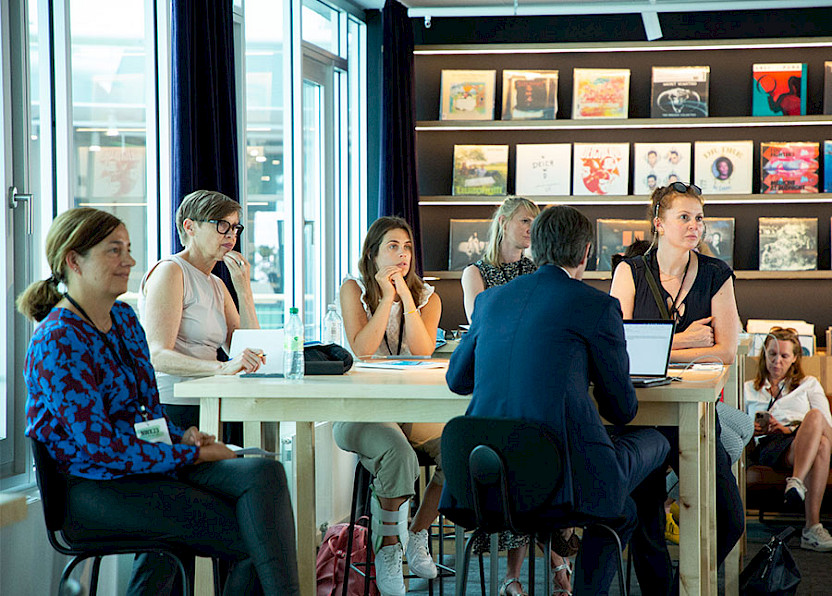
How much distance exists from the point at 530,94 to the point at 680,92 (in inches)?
35.8

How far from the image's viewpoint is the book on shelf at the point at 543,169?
624cm

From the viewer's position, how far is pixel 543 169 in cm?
627

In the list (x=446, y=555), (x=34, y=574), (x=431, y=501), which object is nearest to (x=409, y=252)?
(x=431, y=501)

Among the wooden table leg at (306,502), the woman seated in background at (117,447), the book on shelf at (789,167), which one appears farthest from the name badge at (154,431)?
the book on shelf at (789,167)

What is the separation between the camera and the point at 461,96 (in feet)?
20.7

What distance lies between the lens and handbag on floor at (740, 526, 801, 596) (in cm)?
336

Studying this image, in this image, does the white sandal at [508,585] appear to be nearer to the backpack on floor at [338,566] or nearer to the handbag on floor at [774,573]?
the backpack on floor at [338,566]

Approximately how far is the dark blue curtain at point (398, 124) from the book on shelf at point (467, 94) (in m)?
0.37

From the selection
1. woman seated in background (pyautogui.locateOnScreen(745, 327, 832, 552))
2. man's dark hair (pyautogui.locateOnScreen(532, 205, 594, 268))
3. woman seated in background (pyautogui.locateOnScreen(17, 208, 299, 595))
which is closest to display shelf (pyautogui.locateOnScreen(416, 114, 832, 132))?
woman seated in background (pyautogui.locateOnScreen(745, 327, 832, 552))

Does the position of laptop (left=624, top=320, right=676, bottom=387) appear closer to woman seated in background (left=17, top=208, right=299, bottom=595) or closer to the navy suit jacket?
the navy suit jacket

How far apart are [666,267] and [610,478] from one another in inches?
51.8

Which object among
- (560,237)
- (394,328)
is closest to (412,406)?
(560,237)

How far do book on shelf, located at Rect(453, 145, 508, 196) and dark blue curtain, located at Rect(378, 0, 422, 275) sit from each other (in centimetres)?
44

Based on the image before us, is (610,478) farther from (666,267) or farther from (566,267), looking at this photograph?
(666,267)
